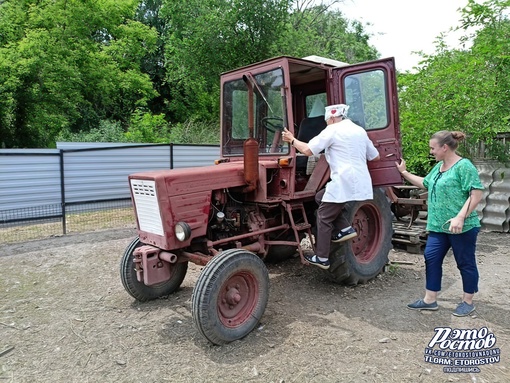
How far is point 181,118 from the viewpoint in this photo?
925 inches

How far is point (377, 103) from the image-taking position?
475cm

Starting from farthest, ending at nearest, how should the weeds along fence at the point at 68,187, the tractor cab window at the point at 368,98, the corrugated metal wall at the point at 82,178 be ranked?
1. the weeds along fence at the point at 68,187
2. the corrugated metal wall at the point at 82,178
3. the tractor cab window at the point at 368,98

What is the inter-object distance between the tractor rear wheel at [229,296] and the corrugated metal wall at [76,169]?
218 inches

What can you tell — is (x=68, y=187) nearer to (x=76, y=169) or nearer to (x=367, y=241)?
(x=76, y=169)

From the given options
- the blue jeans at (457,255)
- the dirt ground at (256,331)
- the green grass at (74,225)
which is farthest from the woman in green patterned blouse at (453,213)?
the green grass at (74,225)

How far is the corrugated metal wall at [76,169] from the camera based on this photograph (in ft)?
24.5

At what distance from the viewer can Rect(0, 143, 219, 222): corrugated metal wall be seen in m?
7.45

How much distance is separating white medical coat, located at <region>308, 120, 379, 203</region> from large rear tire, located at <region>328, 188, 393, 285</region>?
0.58 metres

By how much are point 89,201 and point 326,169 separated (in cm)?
557

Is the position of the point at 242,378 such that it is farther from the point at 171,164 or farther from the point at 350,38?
the point at 350,38

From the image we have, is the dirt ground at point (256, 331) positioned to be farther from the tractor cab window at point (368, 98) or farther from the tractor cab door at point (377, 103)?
the tractor cab window at point (368, 98)

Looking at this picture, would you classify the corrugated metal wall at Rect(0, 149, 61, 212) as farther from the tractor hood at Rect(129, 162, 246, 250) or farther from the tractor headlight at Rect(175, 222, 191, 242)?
the tractor headlight at Rect(175, 222, 191, 242)

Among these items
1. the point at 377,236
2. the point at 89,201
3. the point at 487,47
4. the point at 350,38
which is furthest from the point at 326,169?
the point at 350,38

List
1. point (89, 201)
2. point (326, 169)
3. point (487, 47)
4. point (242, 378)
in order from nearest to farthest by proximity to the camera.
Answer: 1. point (242, 378)
2. point (326, 169)
3. point (487, 47)
4. point (89, 201)
